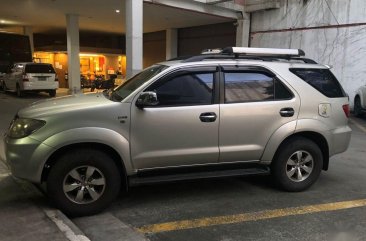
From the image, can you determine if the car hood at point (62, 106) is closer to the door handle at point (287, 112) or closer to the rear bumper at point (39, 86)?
the door handle at point (287, 112)

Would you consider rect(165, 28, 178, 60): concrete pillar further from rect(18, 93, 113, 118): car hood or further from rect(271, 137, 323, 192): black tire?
rect(18, 93, 113, 118): car hood

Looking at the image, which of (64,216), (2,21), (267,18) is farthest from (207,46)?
(64,216)

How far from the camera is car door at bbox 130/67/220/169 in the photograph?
483 centimetres

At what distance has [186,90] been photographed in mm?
5098

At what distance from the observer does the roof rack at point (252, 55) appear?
547 centimetres

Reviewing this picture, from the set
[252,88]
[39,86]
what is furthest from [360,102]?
[39,86]

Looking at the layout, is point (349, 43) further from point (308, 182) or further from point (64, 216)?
point (64, 216)

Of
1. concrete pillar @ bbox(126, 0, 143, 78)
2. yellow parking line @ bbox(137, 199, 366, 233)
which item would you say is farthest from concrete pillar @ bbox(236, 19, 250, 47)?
yellow parking line @ bbox(137, 199, 366, 233)

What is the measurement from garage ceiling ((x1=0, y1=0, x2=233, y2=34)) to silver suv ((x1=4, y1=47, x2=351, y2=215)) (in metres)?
12.0

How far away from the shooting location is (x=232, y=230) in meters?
4.36

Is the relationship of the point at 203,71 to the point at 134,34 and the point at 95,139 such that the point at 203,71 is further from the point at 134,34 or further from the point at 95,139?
the point at 134,34

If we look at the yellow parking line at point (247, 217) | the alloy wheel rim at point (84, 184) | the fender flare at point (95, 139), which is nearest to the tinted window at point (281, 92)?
the yellow parking line at point (247, 217)

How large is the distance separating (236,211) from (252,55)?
7.55ft

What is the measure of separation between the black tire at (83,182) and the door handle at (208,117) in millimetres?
1225
